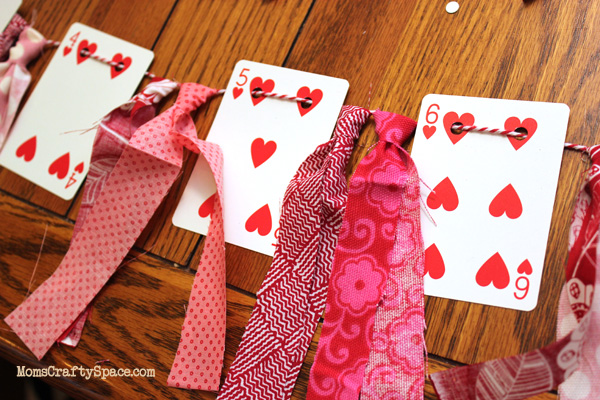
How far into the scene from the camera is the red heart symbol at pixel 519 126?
815 millimetres

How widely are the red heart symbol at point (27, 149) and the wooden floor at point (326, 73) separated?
60 mm

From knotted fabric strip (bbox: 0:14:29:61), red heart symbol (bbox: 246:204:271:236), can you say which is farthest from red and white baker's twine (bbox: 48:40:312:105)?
red heart symbol (bbox: 246:204:271:236)

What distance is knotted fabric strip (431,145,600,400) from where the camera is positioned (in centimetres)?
66

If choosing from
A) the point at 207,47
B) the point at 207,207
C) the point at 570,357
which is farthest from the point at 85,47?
the point at 570,357

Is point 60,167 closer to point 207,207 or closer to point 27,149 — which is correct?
point 27,149

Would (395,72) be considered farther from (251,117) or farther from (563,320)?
(563,320)

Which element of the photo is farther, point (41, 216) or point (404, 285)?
point (41, 216)

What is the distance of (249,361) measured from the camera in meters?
0.84

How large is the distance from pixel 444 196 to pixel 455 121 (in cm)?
14

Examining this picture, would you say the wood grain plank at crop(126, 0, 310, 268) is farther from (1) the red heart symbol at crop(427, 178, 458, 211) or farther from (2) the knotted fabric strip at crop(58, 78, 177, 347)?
(1) the red heart symbol at crop(427, 178, 458, 211)

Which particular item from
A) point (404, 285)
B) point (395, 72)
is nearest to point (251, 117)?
point (395, 72)

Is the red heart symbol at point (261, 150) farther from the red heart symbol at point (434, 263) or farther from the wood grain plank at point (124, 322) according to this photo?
the red heart symbol at point (434, 263)

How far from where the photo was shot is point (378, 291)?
0.80 m

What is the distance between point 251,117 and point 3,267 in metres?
0.65
